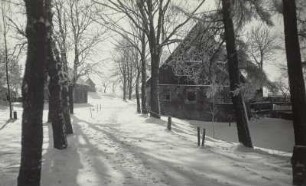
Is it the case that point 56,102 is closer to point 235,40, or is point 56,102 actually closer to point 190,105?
point 235,40

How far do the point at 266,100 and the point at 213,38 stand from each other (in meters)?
30.4

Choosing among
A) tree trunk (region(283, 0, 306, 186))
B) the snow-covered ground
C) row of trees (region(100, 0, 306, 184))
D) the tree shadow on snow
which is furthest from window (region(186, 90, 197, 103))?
tree trunk (region(283, 0, 306, 186))

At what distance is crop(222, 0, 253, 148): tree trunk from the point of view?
Answer: 17936mm

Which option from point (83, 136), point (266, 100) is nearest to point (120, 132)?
point (83, 136)

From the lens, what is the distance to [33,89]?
854cm

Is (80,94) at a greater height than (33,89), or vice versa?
(80,94)

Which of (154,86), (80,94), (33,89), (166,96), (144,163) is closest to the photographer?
(33,89)

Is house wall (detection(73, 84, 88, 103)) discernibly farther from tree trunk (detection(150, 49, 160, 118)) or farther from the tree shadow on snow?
the tree shadow on snow

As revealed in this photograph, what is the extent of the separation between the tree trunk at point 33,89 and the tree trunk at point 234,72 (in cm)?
1078

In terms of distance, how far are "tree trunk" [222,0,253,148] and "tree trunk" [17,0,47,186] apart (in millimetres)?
10775

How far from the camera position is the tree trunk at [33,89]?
8531 mm

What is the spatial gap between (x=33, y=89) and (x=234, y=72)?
11.8 meters

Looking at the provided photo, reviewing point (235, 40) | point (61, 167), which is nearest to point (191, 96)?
point (235, 40)

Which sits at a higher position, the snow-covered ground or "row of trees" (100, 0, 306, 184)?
"row of trees" (100, 0, 306, 184)
